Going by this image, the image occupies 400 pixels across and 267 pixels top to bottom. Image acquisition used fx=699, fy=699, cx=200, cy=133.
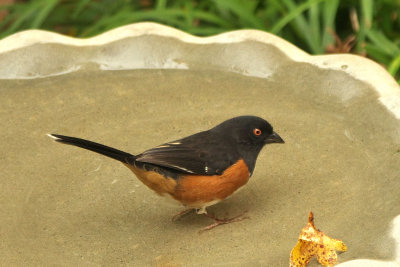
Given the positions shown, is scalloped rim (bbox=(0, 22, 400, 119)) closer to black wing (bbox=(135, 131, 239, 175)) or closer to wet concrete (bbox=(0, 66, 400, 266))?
wet concrete (bbox=(0, 66, 400, 266))

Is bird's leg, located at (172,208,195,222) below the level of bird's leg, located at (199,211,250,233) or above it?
below

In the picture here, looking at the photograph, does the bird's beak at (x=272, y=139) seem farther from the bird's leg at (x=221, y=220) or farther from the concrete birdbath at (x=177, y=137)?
the bird's leg at (x=221, y=220)

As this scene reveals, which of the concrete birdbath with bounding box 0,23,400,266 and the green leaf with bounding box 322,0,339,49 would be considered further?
the green leaf with bounding box 322,0,339,49

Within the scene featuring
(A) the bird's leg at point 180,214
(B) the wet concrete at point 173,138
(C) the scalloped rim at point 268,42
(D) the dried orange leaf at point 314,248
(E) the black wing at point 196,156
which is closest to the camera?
(D) the dried orange leaf at point 314,248

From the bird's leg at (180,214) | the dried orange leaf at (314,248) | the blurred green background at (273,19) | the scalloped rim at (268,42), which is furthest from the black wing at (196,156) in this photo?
the blurred green background at (273,19)

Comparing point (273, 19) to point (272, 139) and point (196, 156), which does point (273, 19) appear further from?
point (196, 156)

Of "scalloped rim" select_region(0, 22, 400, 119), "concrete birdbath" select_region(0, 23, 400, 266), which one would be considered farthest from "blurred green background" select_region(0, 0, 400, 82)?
"concrete birdbath" select_region(0, 23, 400, 266)
